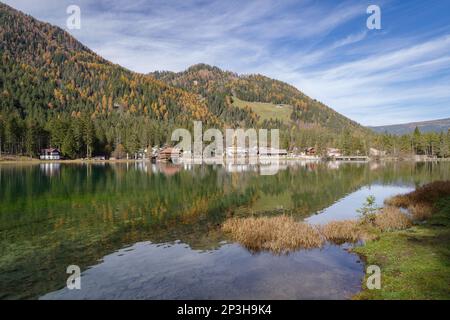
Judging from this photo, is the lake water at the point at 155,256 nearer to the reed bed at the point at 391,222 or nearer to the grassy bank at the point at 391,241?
the grassy bank at the point at 391,241

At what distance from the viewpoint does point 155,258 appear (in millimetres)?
23594

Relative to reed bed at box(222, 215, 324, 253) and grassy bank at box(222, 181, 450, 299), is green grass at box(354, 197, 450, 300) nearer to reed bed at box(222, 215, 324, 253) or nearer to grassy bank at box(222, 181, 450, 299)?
grassy bank at box(222, 181, 450, 299)

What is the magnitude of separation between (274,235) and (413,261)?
33.7 ft

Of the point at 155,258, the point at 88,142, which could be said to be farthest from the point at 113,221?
the point at 88,142

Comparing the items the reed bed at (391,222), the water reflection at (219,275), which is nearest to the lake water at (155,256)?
the water reflection at (219,275)

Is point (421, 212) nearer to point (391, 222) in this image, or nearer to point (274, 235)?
point (391, 222)

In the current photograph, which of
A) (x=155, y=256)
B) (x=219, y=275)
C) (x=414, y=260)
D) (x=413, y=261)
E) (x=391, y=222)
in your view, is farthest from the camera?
(x=391, y=222)

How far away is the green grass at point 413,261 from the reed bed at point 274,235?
379cm

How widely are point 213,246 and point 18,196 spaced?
37.5 m

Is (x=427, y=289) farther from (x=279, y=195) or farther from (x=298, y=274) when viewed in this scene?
(x=279, y=195)

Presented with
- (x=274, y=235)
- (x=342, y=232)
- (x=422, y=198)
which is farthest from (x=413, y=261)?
(x=422, y=198)

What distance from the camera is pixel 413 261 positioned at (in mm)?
19922

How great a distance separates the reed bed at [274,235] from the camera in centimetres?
2603
